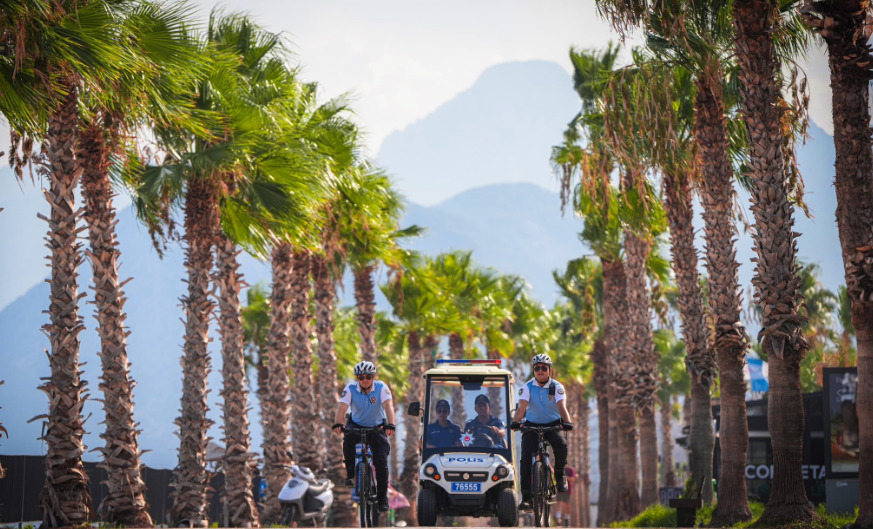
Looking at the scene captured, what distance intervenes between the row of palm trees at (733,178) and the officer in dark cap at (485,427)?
3617 mm

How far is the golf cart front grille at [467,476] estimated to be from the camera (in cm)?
1152

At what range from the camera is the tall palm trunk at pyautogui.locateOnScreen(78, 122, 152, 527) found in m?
13.6

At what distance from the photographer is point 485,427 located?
40.2 feet

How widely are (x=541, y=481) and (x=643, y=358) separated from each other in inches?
577

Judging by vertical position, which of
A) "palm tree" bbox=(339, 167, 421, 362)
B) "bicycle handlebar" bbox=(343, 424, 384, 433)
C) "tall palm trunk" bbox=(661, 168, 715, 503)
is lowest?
"bicycle handlebar" bbox=(343, 424, 384, 433)

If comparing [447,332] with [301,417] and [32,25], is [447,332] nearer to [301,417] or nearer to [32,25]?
[301,417]

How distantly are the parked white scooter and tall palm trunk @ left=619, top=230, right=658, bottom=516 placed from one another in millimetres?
9285

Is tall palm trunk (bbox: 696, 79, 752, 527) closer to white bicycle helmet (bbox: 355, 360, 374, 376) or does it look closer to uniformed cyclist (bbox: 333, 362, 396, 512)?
uniformed cyclist (bbox: 333, 362, 396, 512)

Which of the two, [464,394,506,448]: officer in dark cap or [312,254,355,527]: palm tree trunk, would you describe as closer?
[464,394,506,448]: officer in dark cap

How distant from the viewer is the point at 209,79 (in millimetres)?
17703

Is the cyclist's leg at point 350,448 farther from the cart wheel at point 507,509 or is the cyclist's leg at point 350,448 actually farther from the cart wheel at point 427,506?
the cart wheel at point 507,509

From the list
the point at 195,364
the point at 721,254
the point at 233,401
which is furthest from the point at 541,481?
the point at 233,401

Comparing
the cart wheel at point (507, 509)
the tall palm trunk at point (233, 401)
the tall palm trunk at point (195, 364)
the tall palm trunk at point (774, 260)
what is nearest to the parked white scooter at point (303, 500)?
the tall palm trunk at point (233, 401)

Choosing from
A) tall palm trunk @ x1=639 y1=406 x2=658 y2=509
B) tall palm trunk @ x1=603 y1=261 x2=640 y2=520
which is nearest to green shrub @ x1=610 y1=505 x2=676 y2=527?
tall palm trunk @ x1=639 y1=406 x2=658 y2=509
